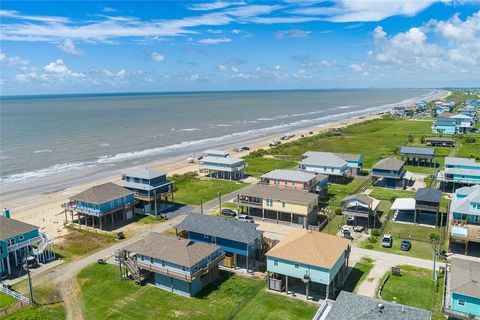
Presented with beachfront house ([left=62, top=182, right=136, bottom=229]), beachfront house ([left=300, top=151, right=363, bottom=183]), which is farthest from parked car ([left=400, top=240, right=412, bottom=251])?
beachfront house ([left=62, top=182, right=136, bottom=229])

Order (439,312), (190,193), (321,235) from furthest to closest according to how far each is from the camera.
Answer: (190,193), (321,235), (439,312)

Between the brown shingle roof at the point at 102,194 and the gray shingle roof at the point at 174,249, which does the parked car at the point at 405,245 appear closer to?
the gray shingle roof at the point at 174,249

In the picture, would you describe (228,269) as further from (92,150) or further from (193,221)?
(92,150)

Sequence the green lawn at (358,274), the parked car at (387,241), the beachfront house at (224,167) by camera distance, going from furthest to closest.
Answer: the beachfront house at (224,167) → the parked car at (387,241) → the green lawn at (358,274)

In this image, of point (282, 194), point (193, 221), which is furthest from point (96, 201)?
point (282, 194)

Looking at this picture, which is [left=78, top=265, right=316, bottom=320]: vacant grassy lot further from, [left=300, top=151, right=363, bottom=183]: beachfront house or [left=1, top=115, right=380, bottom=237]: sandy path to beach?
[left=300, top=151, right=363, bottom=183]: beachfront house

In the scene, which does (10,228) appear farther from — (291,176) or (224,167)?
(224,167)

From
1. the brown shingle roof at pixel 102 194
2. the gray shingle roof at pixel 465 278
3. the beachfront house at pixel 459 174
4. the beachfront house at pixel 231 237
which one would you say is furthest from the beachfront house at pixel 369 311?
the beachfront house at pixel 459 174

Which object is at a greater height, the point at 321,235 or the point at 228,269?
the point at 321,235
